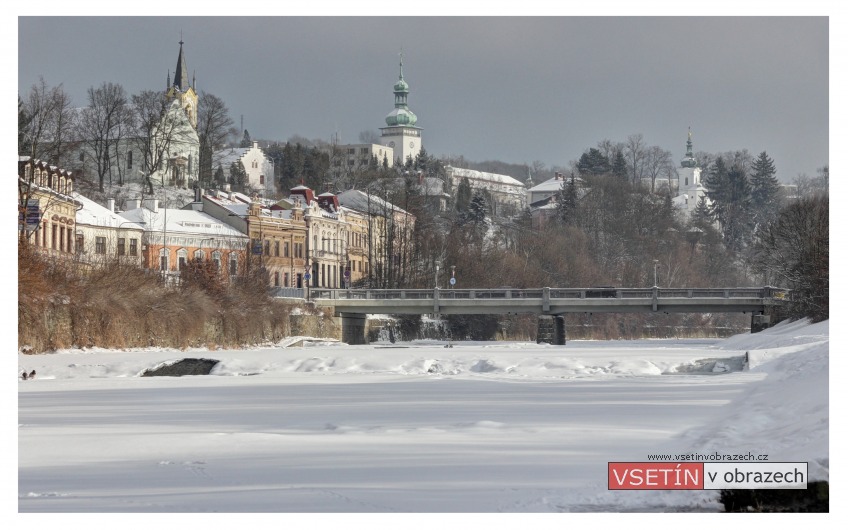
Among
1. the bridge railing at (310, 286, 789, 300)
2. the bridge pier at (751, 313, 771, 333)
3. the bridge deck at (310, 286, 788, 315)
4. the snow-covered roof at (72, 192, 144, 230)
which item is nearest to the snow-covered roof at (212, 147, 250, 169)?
the snow-covered roof at (72, 192, 144, 230)

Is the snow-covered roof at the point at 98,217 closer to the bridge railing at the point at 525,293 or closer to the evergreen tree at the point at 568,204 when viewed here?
the bridge railing at the point at 525,293

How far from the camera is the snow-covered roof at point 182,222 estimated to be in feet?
284

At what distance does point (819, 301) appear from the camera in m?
58.1

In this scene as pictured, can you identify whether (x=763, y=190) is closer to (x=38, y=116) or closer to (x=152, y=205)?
(x=152, y=205)

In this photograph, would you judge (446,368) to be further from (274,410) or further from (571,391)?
(274,410)

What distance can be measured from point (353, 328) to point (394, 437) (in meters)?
61.7

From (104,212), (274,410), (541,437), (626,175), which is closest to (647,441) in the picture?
(541,437)

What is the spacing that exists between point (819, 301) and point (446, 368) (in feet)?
86.9

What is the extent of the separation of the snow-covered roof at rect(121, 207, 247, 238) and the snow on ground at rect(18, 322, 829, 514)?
2100 inches

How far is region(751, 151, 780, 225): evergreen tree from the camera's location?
13400 centimetres

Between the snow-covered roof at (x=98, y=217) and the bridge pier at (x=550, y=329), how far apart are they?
2690 cm

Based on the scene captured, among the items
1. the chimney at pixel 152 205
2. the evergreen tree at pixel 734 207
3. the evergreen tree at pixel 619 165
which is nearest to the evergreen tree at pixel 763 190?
the evergreen tree at pixel 734 207

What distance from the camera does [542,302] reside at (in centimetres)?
7725

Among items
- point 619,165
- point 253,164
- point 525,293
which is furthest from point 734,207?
point 525,293
